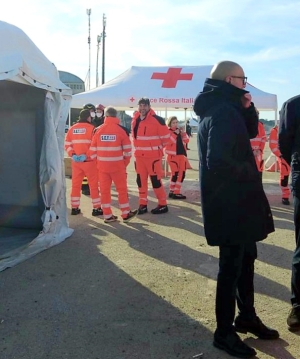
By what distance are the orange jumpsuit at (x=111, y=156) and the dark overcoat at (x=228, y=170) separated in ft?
13.8

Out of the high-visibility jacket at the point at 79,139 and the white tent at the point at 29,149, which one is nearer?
the white tent at the point at 29,149

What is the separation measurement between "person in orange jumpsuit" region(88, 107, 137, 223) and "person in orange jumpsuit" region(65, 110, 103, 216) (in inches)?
19.7

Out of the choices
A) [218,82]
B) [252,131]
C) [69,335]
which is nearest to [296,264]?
[252,131]

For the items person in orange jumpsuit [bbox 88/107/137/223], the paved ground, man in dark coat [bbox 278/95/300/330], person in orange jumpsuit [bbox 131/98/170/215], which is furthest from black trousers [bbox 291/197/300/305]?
person in orange jumpsuit [bbox 131/98/170/215]

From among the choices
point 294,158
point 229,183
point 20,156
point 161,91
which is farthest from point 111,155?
point 161,91

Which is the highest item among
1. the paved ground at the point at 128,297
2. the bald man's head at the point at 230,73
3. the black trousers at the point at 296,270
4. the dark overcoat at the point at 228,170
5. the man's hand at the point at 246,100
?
the bald man's head at the point at 230,73

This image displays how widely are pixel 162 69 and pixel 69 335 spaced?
35.7ft

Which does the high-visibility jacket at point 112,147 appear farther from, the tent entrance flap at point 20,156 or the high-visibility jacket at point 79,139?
the tent entrance flap at point 20,156

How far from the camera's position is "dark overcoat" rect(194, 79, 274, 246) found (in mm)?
3041

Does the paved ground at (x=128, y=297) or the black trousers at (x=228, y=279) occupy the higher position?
the black trousers at (x=228, y=279)

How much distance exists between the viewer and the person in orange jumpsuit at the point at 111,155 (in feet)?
24.3

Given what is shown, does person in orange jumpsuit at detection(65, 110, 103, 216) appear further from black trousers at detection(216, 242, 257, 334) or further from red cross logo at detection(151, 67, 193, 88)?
red cross logo at detection(151, 67, 193, 88)

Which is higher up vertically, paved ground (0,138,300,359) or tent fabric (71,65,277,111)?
tent fabric (71,65,277,111)

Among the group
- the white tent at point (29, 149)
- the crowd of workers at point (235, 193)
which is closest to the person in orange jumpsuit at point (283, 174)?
the white tent at point (29, 149)
